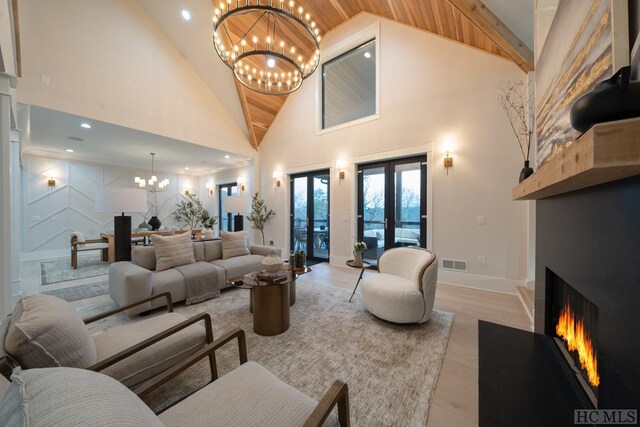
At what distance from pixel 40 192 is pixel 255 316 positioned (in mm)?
7731

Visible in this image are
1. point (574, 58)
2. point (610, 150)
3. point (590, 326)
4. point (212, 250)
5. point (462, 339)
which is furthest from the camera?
point (212, 250)

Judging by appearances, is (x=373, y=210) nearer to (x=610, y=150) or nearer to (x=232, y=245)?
(x=232, y=245)

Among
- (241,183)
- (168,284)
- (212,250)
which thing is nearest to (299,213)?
(241,183)

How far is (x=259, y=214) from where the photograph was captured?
21.1 feet

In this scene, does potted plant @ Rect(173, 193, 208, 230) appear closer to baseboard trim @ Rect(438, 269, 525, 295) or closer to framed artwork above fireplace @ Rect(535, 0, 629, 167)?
baseboard trim @ Rect(438, 269, 525, 295)

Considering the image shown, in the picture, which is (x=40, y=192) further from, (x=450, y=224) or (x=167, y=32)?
(x=450, y=224)

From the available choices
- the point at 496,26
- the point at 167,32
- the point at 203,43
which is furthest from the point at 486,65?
the point at 167,32

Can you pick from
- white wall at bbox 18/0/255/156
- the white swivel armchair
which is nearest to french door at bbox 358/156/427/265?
the white swivel armchair

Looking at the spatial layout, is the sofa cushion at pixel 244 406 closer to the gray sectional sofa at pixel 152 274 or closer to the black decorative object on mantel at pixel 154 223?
the gray sectional sofa at pixel 152 274

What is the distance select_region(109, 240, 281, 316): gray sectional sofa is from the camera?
2.53 m

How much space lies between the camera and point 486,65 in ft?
11.3

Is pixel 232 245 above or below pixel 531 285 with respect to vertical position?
above

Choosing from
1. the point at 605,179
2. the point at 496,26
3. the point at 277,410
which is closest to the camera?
the point at 605,179

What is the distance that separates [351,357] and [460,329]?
1.23 meters
